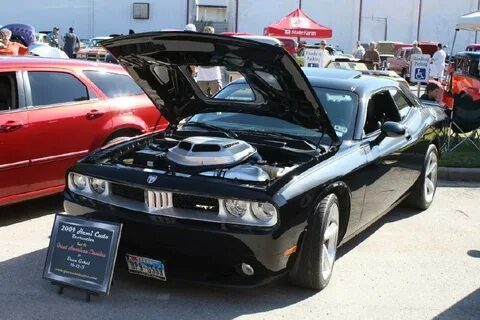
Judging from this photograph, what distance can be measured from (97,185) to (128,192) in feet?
0.99

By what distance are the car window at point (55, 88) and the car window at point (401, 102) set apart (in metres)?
3.03

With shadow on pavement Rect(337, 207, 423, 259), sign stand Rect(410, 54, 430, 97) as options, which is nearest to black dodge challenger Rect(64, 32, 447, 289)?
shadow on pavement Rect(337, 207, 423, 259)

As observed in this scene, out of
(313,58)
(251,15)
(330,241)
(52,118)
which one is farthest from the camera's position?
(251,15)

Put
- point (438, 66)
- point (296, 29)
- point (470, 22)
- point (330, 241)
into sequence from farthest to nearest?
point (296, 29)
point (438, 66)
point (470, 22)
point (330, 241)

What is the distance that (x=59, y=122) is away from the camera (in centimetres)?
569

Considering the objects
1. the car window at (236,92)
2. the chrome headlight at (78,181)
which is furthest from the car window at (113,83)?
the chrome headlight at (78,181)

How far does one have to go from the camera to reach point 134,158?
4.37 m

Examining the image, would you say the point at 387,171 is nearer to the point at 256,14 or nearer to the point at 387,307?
the point at 387,307

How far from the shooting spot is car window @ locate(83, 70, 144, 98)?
633 centimetres

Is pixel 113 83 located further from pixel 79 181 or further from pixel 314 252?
pixel 314 252

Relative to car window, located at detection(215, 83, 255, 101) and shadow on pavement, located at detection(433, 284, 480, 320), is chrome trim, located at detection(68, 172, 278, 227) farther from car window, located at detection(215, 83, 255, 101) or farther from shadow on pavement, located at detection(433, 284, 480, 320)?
car window, located at detection(215, 83, 255, 101)

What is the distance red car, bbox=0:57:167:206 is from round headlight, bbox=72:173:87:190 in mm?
1270

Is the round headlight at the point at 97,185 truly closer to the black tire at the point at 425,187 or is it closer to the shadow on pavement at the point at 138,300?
the shadow on pavement at the point at 138,300

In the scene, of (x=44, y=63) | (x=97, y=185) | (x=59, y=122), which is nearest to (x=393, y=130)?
(x=97, y=185)
